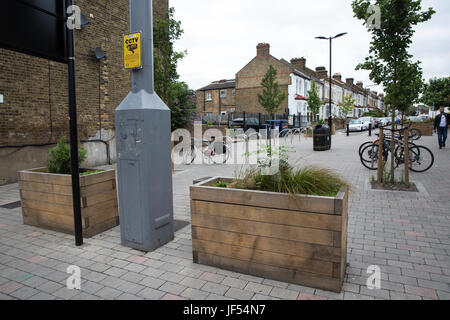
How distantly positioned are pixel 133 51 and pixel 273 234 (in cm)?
273

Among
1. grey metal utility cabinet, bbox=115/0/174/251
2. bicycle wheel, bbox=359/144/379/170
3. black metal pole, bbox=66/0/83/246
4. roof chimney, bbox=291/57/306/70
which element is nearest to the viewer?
grey metal utility cabinet, bbox=115/0/174/251

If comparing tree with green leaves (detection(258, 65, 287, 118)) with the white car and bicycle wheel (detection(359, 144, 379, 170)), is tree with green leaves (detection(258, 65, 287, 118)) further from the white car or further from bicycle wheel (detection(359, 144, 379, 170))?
bicycle wheel (detection(359, 144, 379, 170))

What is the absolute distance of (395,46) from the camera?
6918 mm

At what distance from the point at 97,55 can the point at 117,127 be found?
338 inches

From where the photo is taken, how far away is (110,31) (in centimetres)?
1198

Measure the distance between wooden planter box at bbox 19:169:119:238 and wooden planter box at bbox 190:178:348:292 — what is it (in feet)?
5.91

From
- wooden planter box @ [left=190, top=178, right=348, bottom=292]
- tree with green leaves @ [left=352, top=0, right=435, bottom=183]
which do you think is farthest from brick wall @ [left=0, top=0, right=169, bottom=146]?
tree with green leaves @ [left=352, top=0, right=435, bottom=183]

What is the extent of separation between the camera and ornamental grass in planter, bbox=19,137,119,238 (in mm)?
4371

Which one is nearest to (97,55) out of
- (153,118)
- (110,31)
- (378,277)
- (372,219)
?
(110,31)

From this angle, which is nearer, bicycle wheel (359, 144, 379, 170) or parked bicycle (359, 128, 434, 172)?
parked bicycle (359, 128, 434, 172)

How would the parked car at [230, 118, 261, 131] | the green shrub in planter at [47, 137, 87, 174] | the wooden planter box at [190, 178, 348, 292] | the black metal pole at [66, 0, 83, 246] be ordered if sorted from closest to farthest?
the wooden planter box at [190, 178, 348, 292] → the black metal pole at [66, 0, 83, 246] → the green shrub in planter at [47, 137, 87, 174] → the parked car at [230, 118, 261, 131]

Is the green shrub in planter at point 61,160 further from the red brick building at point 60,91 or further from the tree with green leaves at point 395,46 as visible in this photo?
the tree with green leaves at point 395,46
